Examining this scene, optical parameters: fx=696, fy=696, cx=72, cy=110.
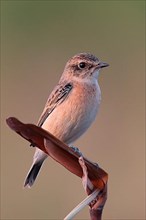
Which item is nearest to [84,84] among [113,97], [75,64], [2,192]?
[75,64]

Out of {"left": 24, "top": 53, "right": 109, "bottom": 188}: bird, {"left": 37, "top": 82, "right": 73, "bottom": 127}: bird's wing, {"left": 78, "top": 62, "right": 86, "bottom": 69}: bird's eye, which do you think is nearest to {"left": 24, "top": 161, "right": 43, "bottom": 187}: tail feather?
Answer: {"left": 24, "top": 53, "right": 109, "bottom": 188}: bird

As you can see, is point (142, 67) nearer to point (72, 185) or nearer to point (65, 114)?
point (72, 185)

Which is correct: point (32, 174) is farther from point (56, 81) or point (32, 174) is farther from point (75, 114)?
point (56, 81)

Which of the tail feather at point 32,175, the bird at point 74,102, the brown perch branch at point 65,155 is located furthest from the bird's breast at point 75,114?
the brown perch branch at point 65,155

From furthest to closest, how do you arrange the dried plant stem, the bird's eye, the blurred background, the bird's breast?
1. the blurred background
2. the bird's eye
3. the bird's breast
4. the dried plant stem

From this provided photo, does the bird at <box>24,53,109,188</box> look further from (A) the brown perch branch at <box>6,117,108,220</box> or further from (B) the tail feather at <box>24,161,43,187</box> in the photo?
(A) the brown perch branch at <box>6,117,108,220</box>

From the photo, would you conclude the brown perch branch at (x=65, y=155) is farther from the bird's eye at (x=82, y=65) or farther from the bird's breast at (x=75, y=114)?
the bird's eye at (x=82, y=65)
